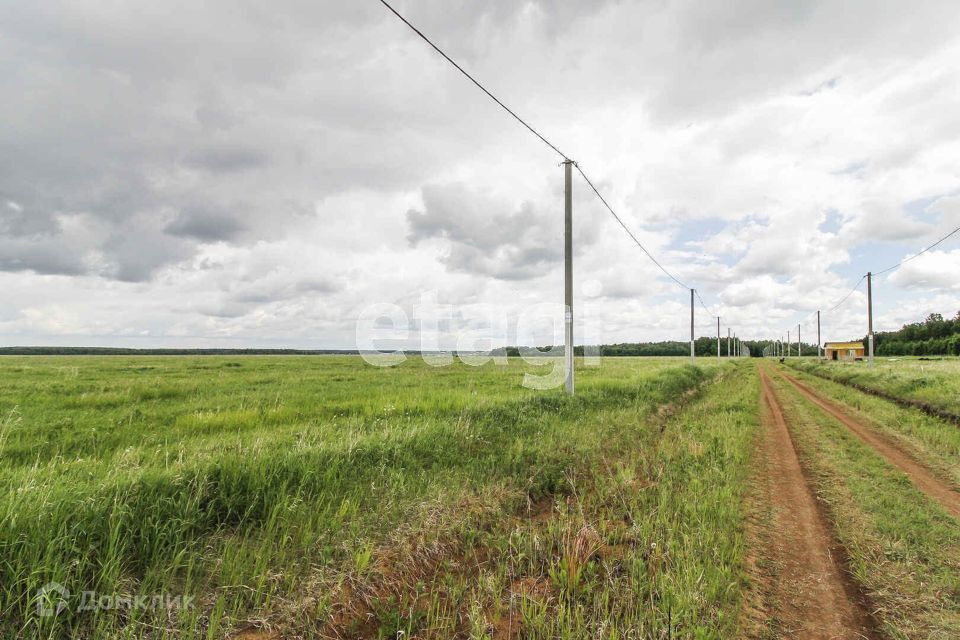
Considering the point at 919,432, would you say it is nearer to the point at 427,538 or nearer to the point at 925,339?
the point at 427,538

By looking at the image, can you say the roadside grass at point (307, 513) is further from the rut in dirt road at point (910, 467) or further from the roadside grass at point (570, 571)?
the rut in dirt road at point (910, 467)

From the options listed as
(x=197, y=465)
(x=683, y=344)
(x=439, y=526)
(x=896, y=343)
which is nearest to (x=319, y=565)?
(x=439, y=526)

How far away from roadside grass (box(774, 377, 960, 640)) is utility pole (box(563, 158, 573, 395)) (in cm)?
618

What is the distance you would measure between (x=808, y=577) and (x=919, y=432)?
10.3 meters

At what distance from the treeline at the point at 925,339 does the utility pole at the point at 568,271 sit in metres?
114

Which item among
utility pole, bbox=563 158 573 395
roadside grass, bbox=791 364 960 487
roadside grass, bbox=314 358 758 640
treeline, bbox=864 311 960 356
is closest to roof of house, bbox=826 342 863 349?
treeline, bbox=864 311 960 356

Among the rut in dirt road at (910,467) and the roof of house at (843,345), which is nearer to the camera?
the rut in dirt road at (910,467)

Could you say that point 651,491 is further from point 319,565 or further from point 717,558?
point 319,565

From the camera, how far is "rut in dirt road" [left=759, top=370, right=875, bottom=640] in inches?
130

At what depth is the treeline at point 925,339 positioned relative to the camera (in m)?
86.2

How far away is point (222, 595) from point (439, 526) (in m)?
2.15

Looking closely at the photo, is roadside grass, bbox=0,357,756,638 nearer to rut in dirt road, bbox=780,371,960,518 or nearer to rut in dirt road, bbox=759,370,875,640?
rut in dirt road, bbox=759,370,875,640

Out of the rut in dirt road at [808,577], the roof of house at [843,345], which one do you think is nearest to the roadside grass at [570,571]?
the rut in dirt road at [808,577]

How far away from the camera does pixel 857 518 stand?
529 centimetres
